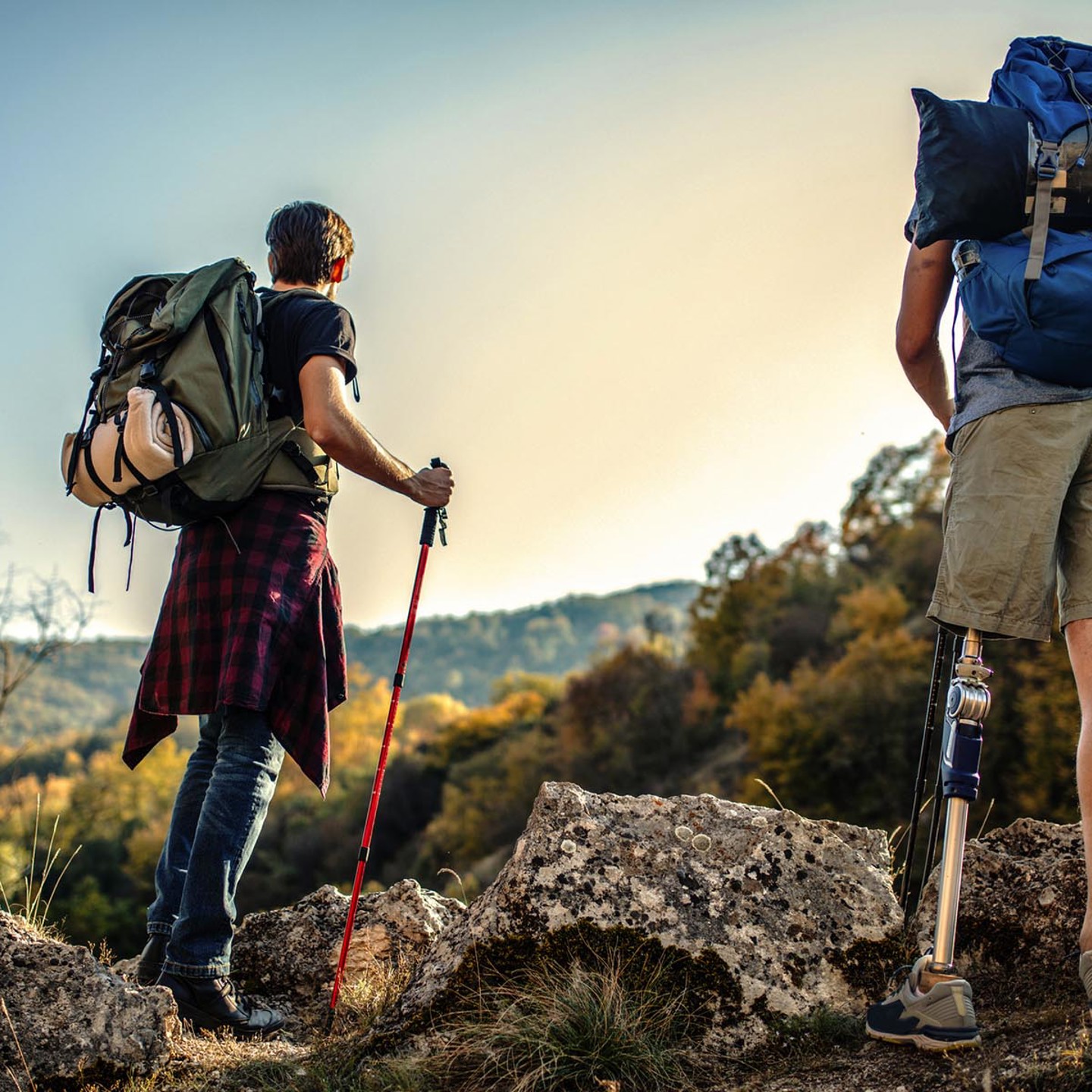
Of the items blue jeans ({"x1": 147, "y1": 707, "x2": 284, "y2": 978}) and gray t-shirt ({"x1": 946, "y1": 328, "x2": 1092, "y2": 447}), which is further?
blue jeans ({"x1": 147, "y1": 707, "x2": 284, "y2": 978})

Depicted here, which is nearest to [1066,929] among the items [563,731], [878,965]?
[878,965]

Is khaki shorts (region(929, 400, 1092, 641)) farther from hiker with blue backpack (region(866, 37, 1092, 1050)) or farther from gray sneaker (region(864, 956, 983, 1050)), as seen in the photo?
gray sneaker (region(864, 956, 983, 1050))

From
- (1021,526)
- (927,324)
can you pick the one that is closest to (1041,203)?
(927,324)

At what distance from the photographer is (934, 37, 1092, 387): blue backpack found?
272cm

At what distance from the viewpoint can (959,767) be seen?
284 centimetres

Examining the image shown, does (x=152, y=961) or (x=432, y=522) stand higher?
(x=432, y=522)

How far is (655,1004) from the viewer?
313 cm

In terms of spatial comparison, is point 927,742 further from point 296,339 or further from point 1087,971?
point 296,339

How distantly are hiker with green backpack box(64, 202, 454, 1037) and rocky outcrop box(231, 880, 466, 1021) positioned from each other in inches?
25.1

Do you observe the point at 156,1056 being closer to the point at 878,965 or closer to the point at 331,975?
the point at 331,975

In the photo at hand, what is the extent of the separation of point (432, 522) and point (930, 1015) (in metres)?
2.26

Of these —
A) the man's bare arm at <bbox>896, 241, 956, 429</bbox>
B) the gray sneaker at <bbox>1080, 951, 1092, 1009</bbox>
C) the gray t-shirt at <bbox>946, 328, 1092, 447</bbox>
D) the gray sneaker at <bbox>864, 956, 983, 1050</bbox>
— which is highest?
the man's bare arm at <bbox>896, 241, 956, 429</bbox>

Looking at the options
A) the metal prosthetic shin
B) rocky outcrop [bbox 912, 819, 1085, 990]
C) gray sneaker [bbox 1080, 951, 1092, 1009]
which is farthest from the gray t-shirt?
rocky outcrop [bbox 912, 819, 1085, 990]

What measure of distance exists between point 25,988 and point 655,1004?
180 cm
